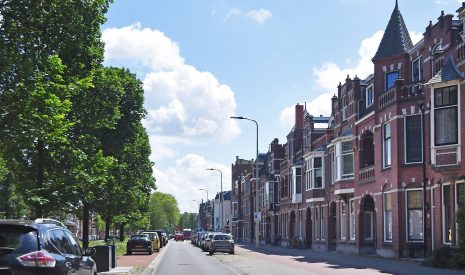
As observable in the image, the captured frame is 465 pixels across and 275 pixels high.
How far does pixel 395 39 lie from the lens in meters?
36.9

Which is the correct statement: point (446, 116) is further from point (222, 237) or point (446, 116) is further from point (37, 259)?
point (37, 259)

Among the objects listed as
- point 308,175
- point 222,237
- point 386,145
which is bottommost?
point 222,237

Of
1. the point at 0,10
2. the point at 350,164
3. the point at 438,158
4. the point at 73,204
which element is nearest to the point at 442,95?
the point at 438,158

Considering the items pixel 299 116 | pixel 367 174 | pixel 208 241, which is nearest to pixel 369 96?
pixel 367 174

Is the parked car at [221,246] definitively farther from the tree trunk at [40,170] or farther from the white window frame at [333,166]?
the tree trunk at [40,170]

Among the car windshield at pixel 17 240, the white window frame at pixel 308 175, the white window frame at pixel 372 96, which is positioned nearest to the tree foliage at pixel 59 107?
the car windshield at pixel 17 240

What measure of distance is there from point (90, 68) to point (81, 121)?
5.59 feet

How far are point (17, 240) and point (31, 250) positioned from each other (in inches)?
10.4

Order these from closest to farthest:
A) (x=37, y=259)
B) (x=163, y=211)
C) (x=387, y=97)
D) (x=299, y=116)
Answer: (x=37, y=259) < (x=387, y=97) < (x=299, y=116) < (x=163, y=211)

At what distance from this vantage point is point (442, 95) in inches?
1101

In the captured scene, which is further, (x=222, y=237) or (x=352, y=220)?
(x=222, y=237)

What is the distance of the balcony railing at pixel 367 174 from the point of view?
37125mm

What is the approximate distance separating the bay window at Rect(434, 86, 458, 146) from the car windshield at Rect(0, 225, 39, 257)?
22124 mm

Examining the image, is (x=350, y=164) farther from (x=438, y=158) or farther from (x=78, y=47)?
(x=78, y=47)
